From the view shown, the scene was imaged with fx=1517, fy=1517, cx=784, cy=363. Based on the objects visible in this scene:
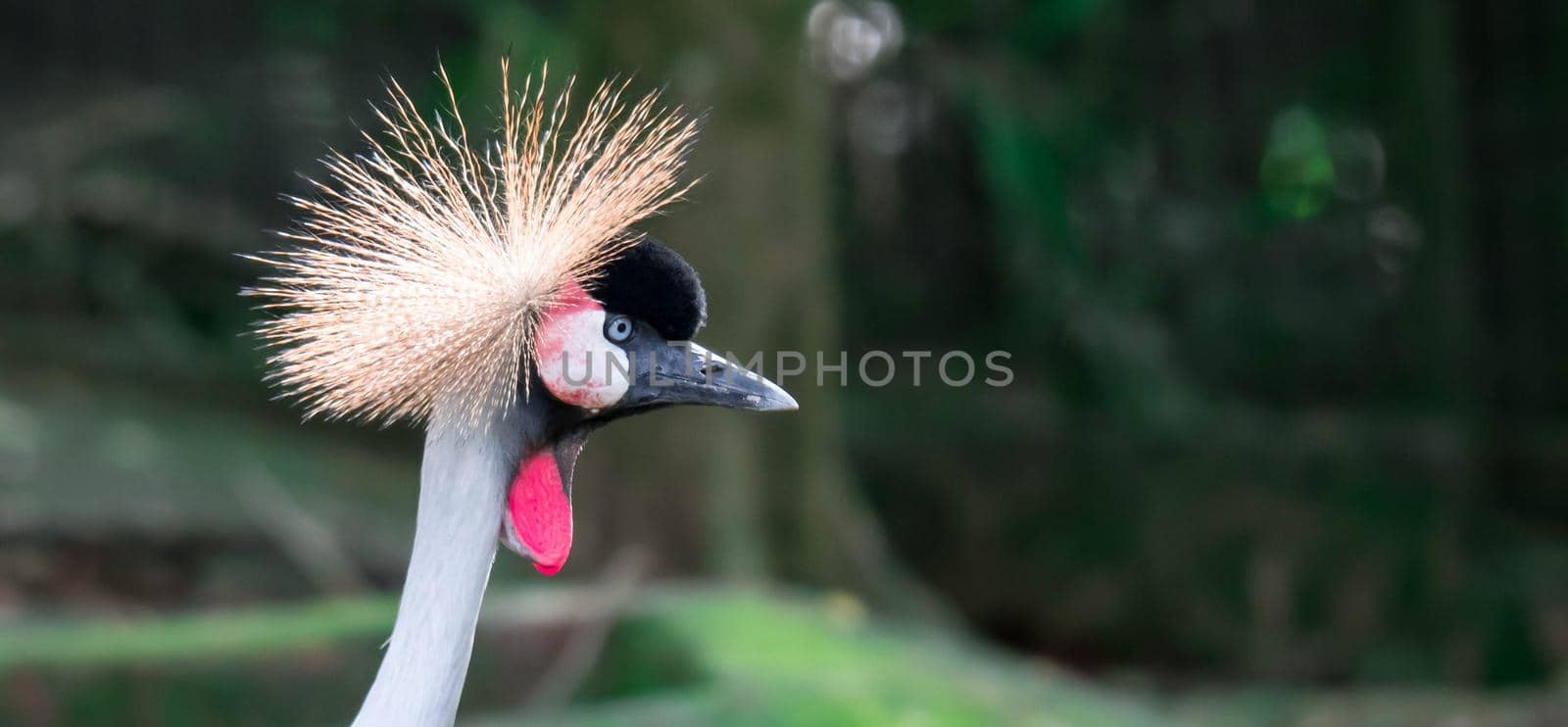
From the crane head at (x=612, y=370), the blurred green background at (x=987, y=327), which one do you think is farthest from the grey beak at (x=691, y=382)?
the blurred green background at (x=987, y=327)

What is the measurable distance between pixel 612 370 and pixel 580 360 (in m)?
0.03

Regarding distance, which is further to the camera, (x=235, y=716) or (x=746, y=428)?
(x=746, y=428)

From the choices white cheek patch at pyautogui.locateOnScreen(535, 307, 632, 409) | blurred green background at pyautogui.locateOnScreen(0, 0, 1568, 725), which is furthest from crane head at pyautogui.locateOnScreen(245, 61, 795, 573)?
blurred green background at pyautogui.locateOnScreen(0, 0, 1568, 725)

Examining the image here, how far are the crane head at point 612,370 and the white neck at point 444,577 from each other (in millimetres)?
52

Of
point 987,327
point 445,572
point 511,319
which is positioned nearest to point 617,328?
point 511,319

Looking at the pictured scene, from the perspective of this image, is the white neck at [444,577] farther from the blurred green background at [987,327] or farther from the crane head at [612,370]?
the blurred green background at [987,327]

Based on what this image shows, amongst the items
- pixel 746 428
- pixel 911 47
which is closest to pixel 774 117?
pixel 746 428

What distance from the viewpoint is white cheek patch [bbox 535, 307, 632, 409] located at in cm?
157

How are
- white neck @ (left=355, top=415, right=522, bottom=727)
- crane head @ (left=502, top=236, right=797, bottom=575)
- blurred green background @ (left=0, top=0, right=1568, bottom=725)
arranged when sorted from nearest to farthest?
1. white neck @ (left=355, top=415, right=522, bottom=727)
2. crane head @ (left=502, top=236, right=797, bottom=575)
3. blurred green background @ (left=0, top=0, right=1568, bottom=725)

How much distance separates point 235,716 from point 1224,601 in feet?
14.2

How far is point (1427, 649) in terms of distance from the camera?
19.0 ft

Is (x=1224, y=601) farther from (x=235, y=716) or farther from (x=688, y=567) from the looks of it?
(x=235, y=716)

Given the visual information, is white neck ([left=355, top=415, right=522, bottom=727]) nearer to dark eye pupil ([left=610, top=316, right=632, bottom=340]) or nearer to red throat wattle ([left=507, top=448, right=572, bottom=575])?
red throat wattle ([left=507, top=448, right=572, bottom=575])

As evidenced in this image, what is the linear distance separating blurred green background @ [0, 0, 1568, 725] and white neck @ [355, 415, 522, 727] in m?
2.64
